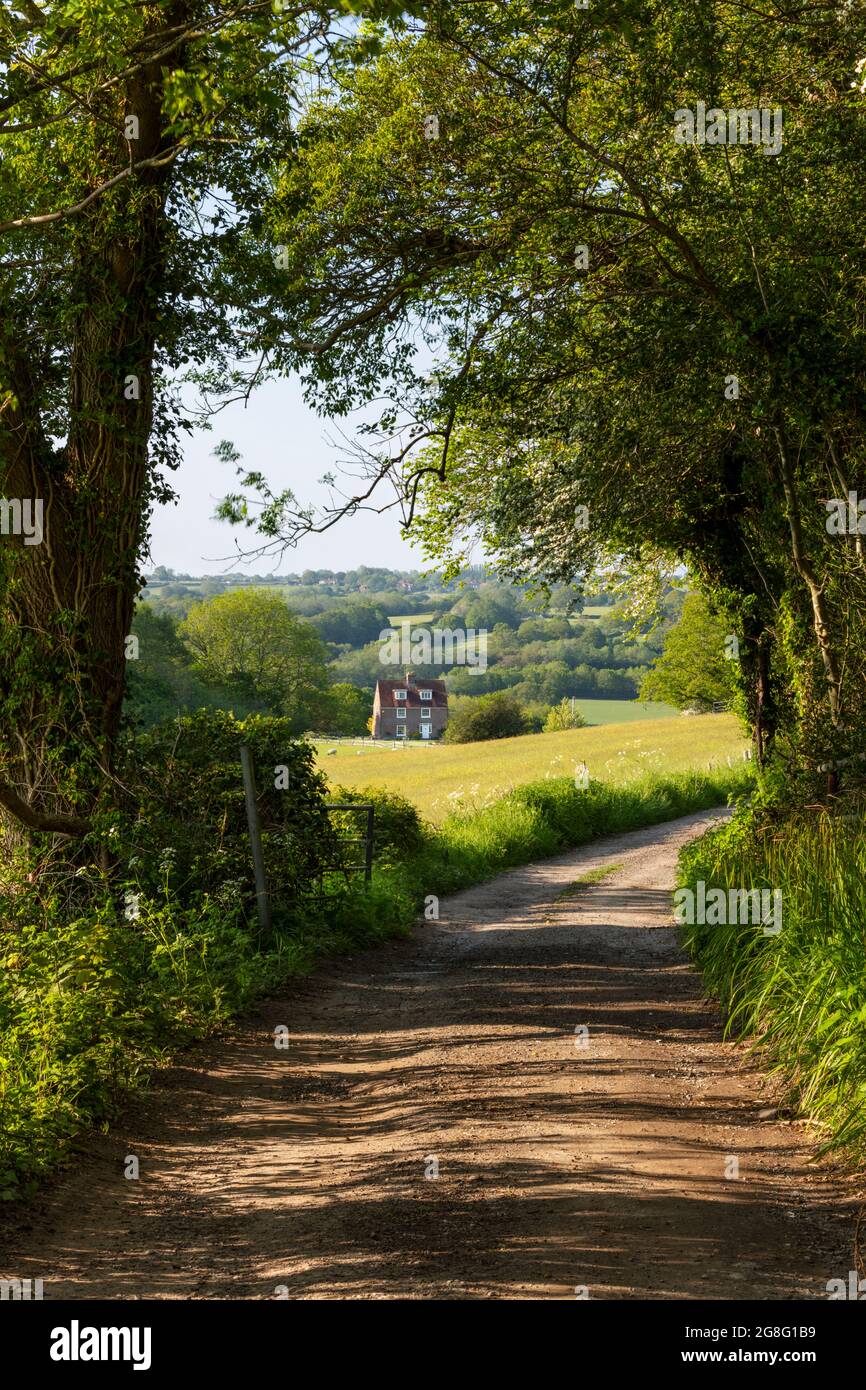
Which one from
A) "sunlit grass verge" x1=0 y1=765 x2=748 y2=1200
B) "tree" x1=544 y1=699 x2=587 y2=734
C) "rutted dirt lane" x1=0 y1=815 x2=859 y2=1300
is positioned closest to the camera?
"rutted dirt lane" x1=0 y1=815 x2=859 y2=1300

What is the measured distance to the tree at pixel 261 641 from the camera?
8081 cm

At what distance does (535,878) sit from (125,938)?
35.5ft

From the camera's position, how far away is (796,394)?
1138 cm

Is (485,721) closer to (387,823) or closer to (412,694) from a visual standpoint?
(412,694)

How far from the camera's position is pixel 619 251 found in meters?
11.8

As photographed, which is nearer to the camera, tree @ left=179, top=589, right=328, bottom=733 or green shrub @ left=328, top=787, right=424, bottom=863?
green shrub @ left=328, top=787, right=424, bottom=863

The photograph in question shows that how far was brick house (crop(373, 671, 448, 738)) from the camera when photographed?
93875 mm

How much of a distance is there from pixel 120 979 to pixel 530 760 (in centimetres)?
3916

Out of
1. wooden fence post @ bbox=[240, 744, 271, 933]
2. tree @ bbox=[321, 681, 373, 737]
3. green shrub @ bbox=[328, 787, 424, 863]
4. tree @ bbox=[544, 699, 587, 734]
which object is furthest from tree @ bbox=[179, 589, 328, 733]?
wooden fence post @ bbox=[240, 744, 271, 933]

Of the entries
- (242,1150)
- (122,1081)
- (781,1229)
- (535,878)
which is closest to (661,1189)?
(781,1229)

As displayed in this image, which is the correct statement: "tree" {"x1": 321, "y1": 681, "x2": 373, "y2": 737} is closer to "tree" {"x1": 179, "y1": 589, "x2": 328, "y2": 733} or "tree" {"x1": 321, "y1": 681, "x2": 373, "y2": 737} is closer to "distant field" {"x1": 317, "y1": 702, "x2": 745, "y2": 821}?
"tree" {"x1": 179, "y1": 589, "x2": 328, "y2": 733}

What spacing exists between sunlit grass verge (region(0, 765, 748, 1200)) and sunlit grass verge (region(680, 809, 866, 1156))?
3693mm

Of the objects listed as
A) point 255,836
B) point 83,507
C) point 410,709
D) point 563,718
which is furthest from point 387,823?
point 410,709

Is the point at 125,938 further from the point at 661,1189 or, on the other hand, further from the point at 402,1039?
the point at 661,1189
